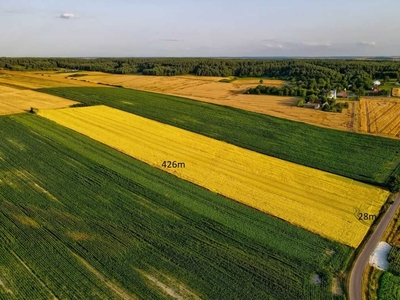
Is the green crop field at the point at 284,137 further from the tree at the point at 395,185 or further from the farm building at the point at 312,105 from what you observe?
the farm building at the point at 312,105

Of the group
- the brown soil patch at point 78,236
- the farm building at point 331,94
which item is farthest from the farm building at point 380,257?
the farm building at point 331,94

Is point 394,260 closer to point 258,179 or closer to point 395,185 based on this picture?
point 395,185

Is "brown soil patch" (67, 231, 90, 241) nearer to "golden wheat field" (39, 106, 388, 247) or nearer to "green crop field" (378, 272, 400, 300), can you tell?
"golden wheat field" (39, 106, 388, 247)

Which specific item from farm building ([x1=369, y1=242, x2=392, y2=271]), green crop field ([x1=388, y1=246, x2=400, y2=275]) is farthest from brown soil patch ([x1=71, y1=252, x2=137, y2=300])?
green crop field ([x1=388, y1=246, x2=400, y2=275])

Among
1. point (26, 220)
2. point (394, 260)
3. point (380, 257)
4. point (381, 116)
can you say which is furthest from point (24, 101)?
point (394, 260)

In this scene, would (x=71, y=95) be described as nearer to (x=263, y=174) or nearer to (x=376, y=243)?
(x=263, y=174)

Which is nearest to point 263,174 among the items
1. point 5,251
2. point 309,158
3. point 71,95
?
point 309,158

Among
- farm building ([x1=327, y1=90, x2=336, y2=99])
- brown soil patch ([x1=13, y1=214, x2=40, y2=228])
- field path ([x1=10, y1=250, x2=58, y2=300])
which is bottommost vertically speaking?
field path ([x1=10, y1=250, x2=58, y2=300])
